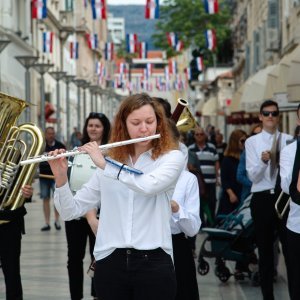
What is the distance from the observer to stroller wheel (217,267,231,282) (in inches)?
453

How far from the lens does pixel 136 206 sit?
17.4ft

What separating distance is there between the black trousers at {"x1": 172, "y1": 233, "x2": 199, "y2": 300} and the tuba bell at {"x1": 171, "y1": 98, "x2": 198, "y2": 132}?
30.0 inches

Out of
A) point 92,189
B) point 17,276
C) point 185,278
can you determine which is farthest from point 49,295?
point 92,189

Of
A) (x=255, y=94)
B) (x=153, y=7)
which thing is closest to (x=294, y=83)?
(x=255, y=94)

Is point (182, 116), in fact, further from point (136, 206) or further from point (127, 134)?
point (136, 206)

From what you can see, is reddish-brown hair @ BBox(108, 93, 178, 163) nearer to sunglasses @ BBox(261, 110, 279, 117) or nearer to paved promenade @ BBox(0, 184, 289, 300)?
sunglasses @ BBox(261, 110, 279, 117)

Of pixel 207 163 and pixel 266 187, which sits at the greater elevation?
pixel 266 187

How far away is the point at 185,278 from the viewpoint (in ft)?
23.5

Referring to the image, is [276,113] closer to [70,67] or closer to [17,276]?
[17,276]

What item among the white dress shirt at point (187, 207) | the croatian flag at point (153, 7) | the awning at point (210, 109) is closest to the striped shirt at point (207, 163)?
the white dress shirt at point (187, 207)

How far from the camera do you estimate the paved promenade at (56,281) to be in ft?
34.6

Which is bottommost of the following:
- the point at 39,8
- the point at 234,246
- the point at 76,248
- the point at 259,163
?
the point at 234,246

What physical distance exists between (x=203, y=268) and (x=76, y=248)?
3.12m

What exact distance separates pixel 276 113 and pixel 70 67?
64421 millimetres
